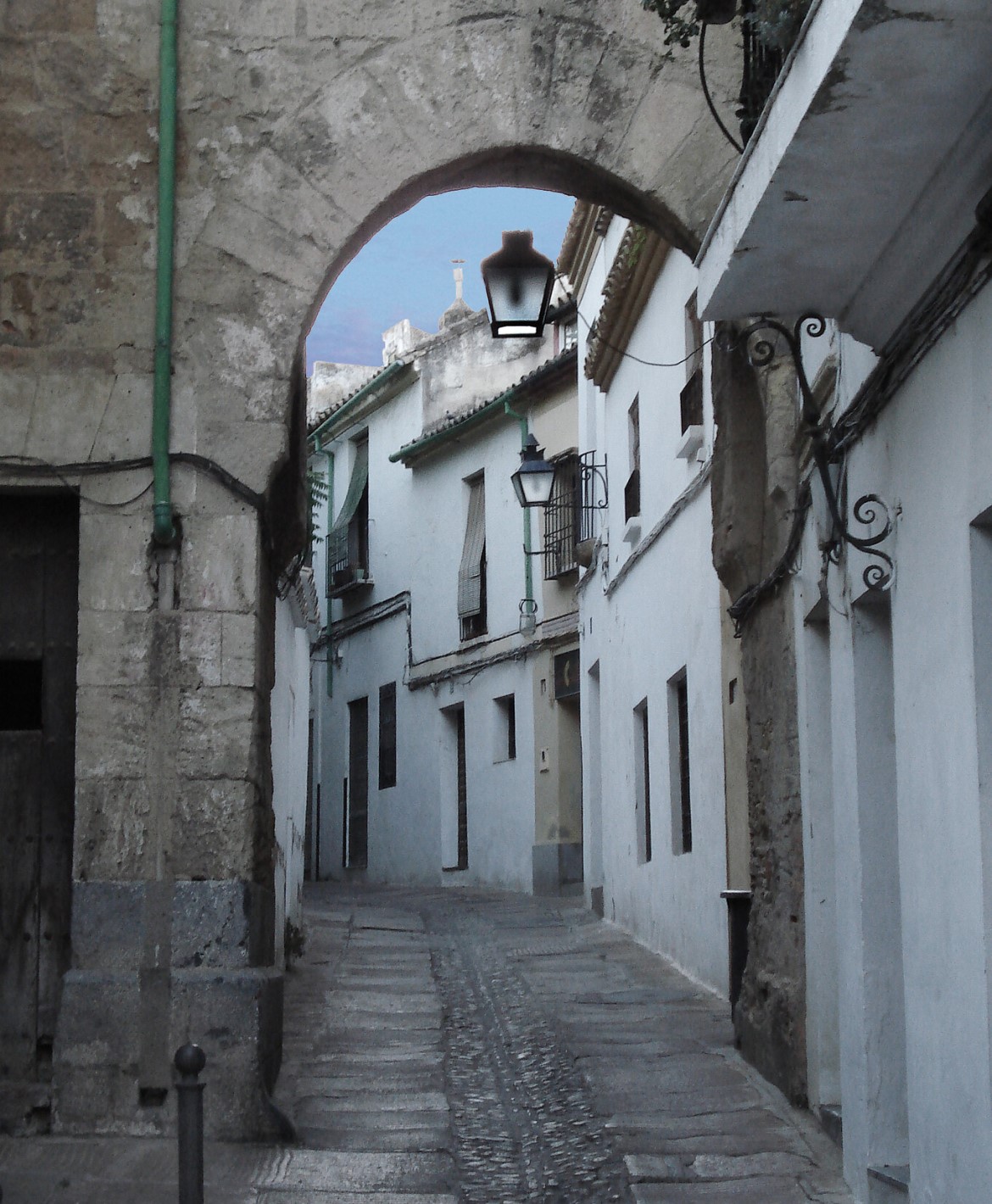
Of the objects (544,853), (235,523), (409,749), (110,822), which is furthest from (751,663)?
(409,749)

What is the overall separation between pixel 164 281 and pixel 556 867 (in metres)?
12.0

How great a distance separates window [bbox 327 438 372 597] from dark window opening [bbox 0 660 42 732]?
17140 millimetres

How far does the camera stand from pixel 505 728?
1939 centimetres

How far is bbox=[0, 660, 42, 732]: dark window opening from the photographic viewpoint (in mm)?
6465

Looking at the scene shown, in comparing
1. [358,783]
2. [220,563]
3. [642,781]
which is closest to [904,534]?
[220,563]

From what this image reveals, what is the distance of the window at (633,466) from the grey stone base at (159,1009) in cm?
741

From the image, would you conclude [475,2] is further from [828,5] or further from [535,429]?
[535,429]

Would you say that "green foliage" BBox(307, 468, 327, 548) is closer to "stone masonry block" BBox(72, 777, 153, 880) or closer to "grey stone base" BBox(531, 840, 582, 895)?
"stone masonry block" BBox(72, 777, 153, 880)

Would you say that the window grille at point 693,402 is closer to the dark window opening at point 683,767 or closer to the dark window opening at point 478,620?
the dark window opening at point 683,767

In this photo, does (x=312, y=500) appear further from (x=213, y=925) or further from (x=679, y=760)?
(x=213, y=925)

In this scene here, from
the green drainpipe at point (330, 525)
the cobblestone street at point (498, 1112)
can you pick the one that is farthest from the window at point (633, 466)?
the green drainpipe at point (330, 525)

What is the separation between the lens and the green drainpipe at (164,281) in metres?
6.23

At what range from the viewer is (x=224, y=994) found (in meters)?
5.90

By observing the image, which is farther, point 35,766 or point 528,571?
point 528,571
